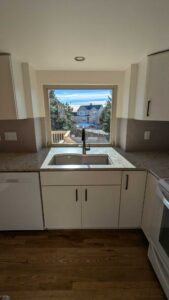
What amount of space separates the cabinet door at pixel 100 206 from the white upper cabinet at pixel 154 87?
93 centimetres

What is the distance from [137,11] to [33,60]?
1212mm

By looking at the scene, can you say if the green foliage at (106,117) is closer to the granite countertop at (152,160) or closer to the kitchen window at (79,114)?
the kitchen window at (79,114)

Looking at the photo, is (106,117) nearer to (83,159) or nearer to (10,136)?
(83,159)

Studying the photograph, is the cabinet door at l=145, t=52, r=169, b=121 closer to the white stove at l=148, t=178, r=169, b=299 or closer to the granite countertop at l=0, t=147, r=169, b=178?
the granite countertop at l=0, t=147, r=169, b=178

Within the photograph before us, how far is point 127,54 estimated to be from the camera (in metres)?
1.50

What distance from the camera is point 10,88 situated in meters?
1.60

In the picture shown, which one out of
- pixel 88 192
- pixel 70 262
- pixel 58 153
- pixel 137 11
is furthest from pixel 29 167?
pixel 137 11

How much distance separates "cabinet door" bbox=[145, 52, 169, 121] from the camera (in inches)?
58.6

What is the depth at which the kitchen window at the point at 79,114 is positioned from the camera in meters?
2.21

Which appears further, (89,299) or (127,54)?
(127,54)

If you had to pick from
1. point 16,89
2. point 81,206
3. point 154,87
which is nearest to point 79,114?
point 16,89

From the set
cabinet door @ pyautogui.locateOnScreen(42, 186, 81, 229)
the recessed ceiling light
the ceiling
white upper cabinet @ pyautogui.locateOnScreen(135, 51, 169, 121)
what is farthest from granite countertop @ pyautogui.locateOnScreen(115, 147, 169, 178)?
the recessed ceiling light

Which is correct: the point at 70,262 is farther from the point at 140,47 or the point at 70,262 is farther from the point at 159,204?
the point at 140,47

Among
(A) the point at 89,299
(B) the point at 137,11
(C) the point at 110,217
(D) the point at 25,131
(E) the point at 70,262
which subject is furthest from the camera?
(D) the point at 25,131
